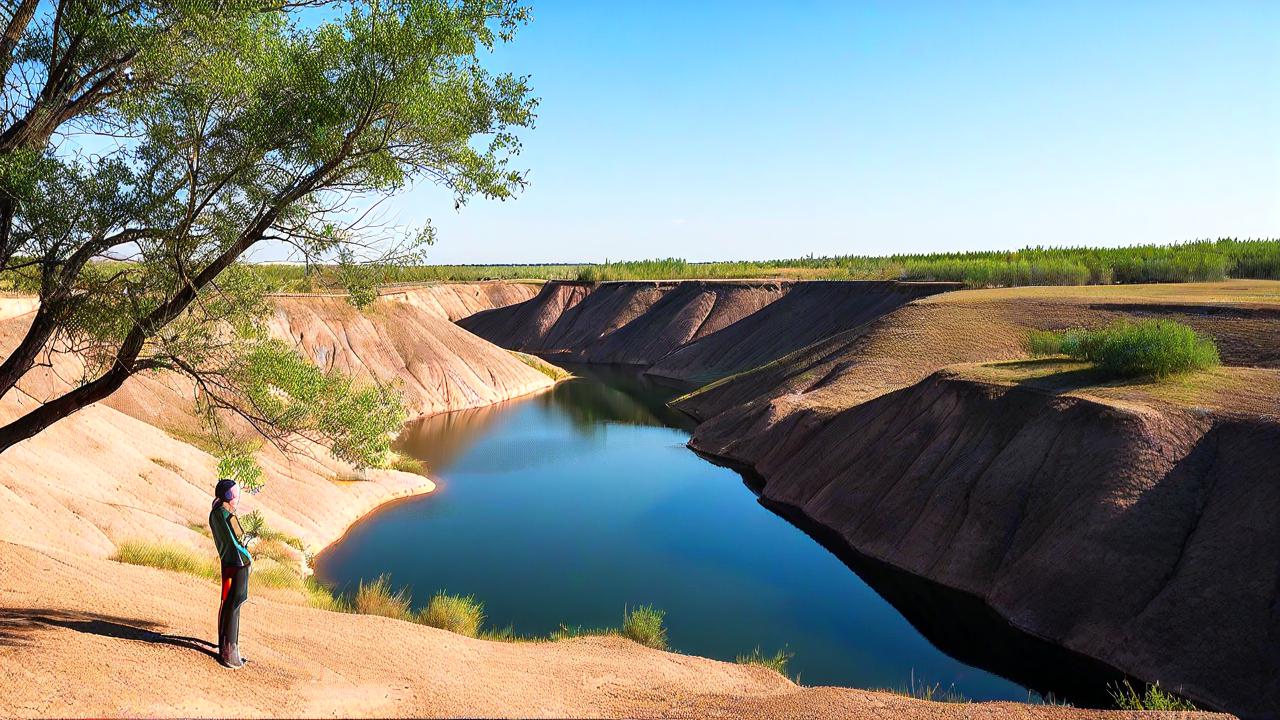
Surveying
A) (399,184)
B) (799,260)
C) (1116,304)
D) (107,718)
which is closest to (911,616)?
(399,184)

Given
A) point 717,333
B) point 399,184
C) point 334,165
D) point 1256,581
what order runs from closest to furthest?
point 334,165, point 399,184, point 1256,581, point 717,333

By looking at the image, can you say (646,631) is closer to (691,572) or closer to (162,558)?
(691,572)

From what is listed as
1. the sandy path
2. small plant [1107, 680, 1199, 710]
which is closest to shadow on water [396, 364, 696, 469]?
the sandy path

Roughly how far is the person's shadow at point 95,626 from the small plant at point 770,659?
9211 millimetres

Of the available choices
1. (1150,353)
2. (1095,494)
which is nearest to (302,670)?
(1095,494)

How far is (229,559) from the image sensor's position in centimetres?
995

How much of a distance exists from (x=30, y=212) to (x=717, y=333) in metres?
65.7

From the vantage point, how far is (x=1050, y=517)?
21016 mm

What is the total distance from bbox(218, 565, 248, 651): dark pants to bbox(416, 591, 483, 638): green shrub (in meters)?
7.06

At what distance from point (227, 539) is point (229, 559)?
0.78 ft

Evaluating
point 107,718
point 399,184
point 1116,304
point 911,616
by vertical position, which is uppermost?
point 399,184

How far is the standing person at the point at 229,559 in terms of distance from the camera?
988 cm

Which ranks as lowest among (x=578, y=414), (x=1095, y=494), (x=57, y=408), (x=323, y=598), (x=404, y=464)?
(x=578, y=414)

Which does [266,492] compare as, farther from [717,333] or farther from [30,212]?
[717,333]
